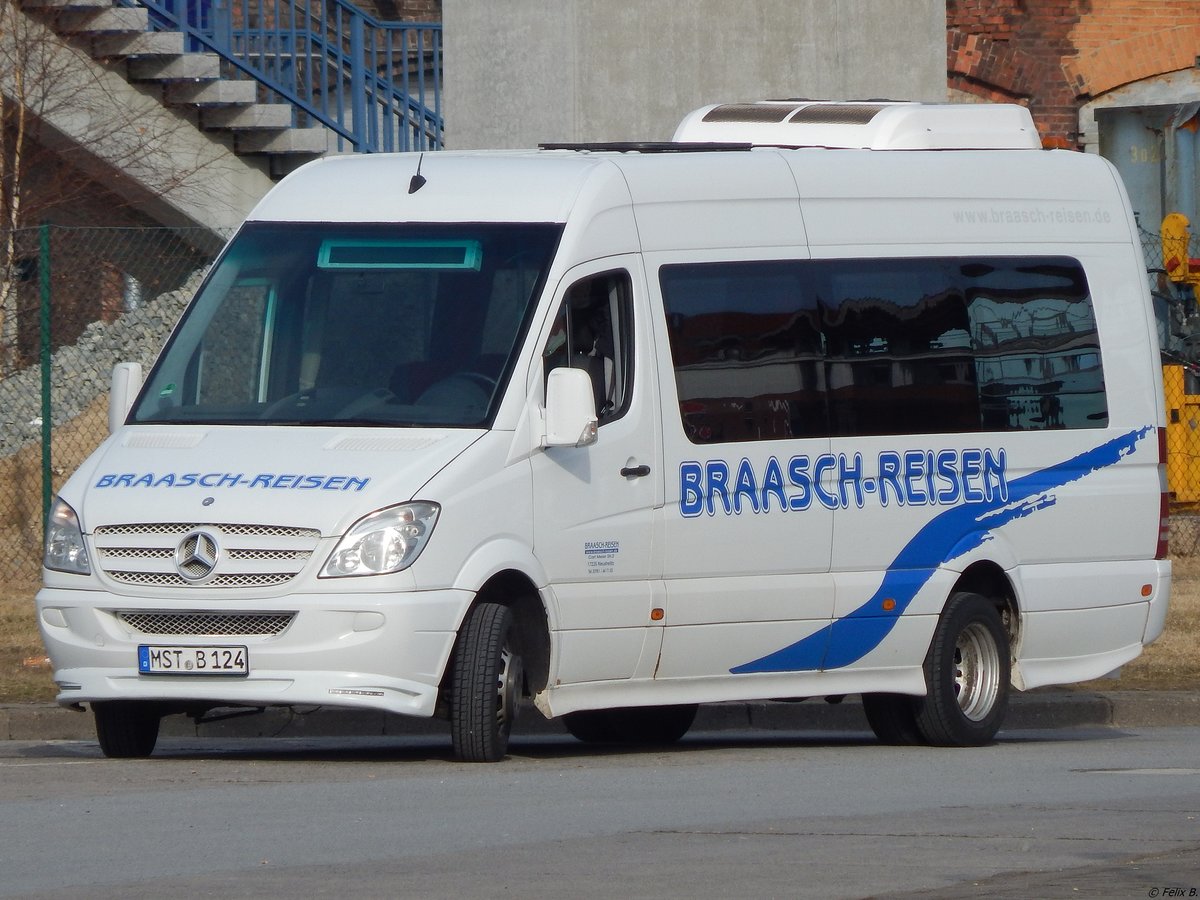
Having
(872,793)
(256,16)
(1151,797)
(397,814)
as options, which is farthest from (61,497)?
(256,16)

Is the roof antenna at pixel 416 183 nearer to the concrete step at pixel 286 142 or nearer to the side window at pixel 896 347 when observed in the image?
the side window at pixel 896 347

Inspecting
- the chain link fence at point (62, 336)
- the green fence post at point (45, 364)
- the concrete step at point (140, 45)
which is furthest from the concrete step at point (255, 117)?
the green fence post at point (45, 364)

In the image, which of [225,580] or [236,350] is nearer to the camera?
[225,580]

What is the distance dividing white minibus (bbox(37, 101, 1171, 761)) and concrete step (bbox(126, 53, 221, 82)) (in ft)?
35.8

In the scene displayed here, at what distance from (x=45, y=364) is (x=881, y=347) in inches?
296

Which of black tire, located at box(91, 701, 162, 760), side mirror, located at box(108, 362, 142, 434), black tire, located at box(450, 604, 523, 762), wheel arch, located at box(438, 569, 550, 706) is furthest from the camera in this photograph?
side mirror, located at box(108, 362, 142, 434)

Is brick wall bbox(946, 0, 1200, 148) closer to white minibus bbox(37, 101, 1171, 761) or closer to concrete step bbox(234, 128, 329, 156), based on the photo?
concrete step bbox(234, 128, 329, 156)

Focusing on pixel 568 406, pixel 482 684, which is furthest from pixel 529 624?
pixel 568 406

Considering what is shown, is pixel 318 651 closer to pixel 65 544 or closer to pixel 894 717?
pixel 65 544

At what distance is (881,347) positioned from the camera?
463 inches

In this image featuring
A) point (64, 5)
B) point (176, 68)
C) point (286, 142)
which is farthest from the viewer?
point (286, 142)

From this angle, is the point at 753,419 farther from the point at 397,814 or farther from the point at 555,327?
the point at 397,814

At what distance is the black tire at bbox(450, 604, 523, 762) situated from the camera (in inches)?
390

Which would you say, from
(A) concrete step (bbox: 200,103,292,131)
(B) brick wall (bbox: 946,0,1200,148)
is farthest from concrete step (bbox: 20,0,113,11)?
(B) brick wall (bbox: 946,0,1200,148)
